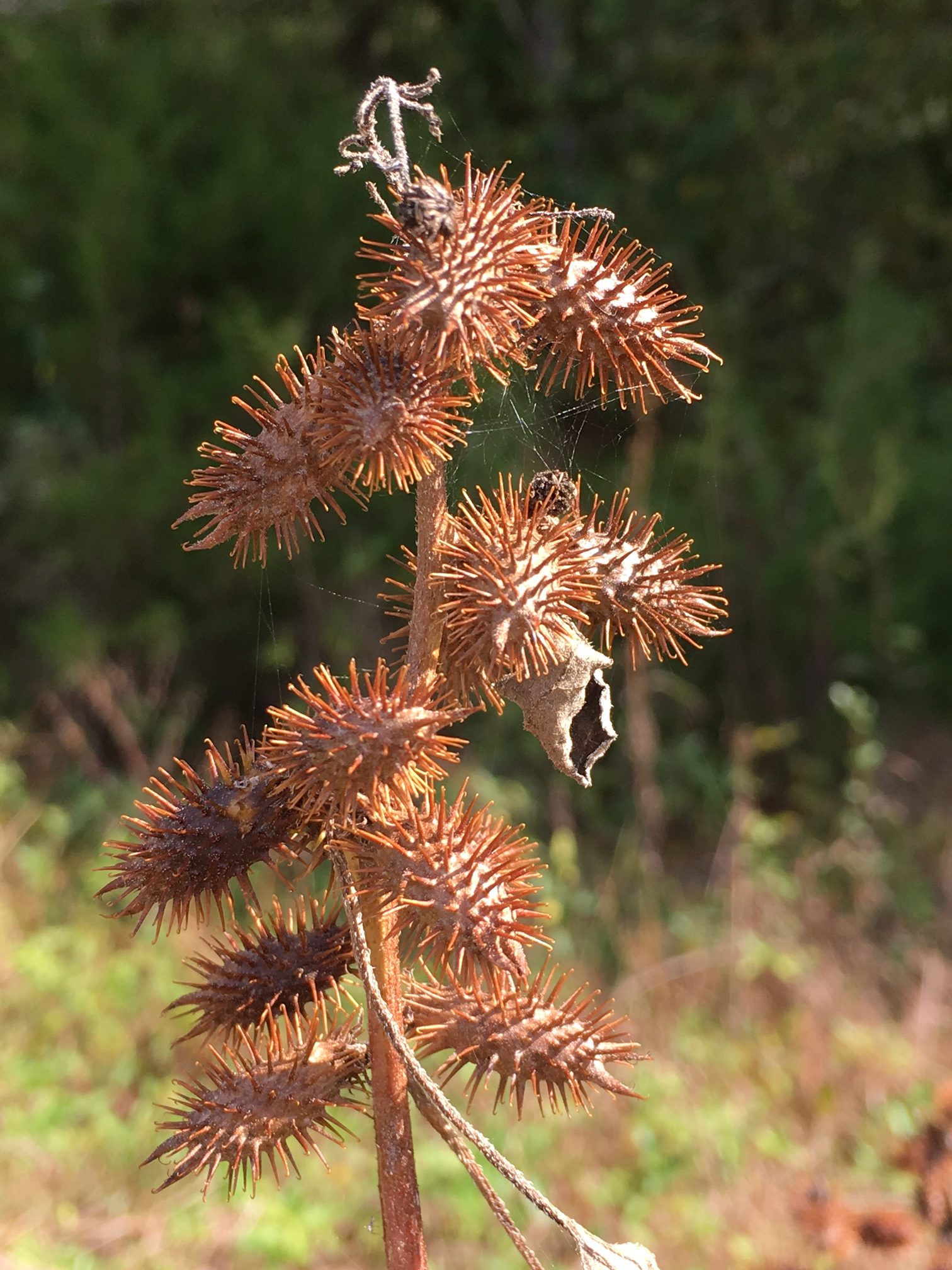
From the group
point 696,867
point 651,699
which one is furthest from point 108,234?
point 696,867

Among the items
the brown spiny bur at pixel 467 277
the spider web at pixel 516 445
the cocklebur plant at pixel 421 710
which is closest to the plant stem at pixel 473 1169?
the cocklebur plant at pixel 421 710

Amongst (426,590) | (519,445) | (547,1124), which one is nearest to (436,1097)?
(426,590)

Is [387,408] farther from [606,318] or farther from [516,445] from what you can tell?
[516,445]

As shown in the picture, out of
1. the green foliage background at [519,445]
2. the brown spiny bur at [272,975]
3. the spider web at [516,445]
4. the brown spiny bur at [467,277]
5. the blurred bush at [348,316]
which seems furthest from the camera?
the blurred bush at [348,316]

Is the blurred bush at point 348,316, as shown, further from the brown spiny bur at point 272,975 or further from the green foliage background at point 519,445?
the brown spiny bur at point 272,975

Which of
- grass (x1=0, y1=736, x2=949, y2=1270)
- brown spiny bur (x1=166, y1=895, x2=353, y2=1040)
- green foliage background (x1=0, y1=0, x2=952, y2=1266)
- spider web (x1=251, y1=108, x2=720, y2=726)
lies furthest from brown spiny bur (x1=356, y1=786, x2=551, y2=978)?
green foliage background (x1=0, y1=0, x2=952, y2=1266)

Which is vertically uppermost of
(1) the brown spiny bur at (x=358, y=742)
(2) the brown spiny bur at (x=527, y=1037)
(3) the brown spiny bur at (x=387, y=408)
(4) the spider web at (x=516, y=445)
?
(4) the spider web at (x=516, y=445)

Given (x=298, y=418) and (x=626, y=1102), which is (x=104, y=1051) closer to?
(x=626, y=1102)
